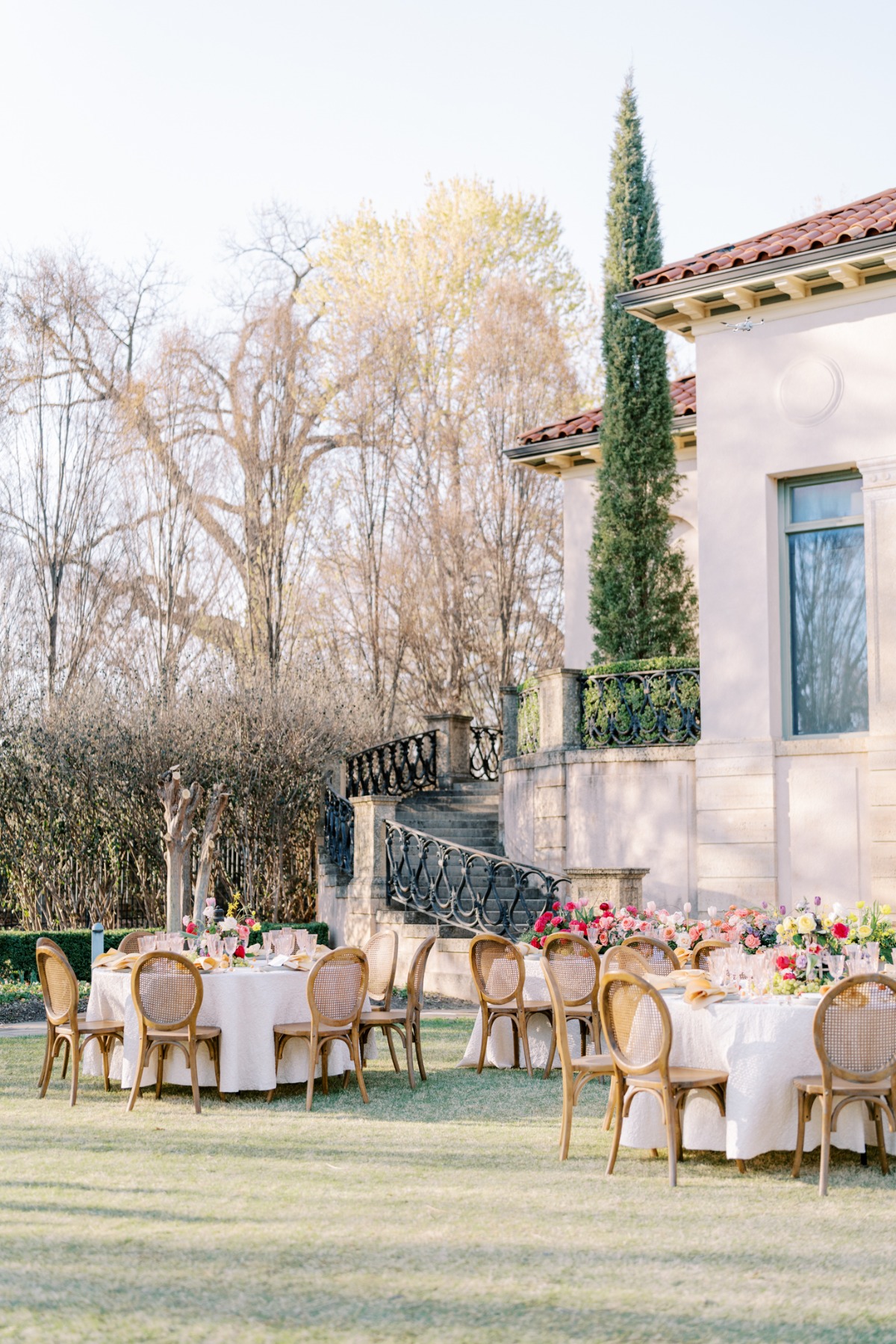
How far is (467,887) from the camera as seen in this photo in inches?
615

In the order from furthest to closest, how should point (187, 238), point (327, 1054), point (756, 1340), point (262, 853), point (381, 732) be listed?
point (187, 238)
point (381, 732)
point (262, 853)
point (327, 1054)
point (756, 1340)

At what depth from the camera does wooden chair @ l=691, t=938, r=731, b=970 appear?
969 cm

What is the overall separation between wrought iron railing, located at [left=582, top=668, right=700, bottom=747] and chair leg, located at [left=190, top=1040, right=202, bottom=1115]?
26.7 feet

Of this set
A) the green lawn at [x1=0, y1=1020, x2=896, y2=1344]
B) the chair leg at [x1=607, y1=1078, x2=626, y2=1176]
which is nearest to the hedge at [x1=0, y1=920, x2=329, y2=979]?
the green lawn at [x1=0, y1=1020, x2=896, y2=1344]

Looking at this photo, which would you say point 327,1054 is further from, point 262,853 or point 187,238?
point 187,238

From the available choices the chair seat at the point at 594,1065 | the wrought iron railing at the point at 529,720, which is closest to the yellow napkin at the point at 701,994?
the chair seat at the point at 594,1065

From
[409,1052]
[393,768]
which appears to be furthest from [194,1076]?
[393,768]

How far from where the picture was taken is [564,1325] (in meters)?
4.56

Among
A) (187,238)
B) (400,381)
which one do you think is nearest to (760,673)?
(400,381)

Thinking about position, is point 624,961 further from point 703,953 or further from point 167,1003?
point 167,1003

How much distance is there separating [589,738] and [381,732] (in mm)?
6898

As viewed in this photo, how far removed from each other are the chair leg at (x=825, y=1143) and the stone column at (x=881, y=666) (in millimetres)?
7288

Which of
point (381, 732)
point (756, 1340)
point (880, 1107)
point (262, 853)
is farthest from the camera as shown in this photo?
point (381, 732)

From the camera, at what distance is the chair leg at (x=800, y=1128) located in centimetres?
678
